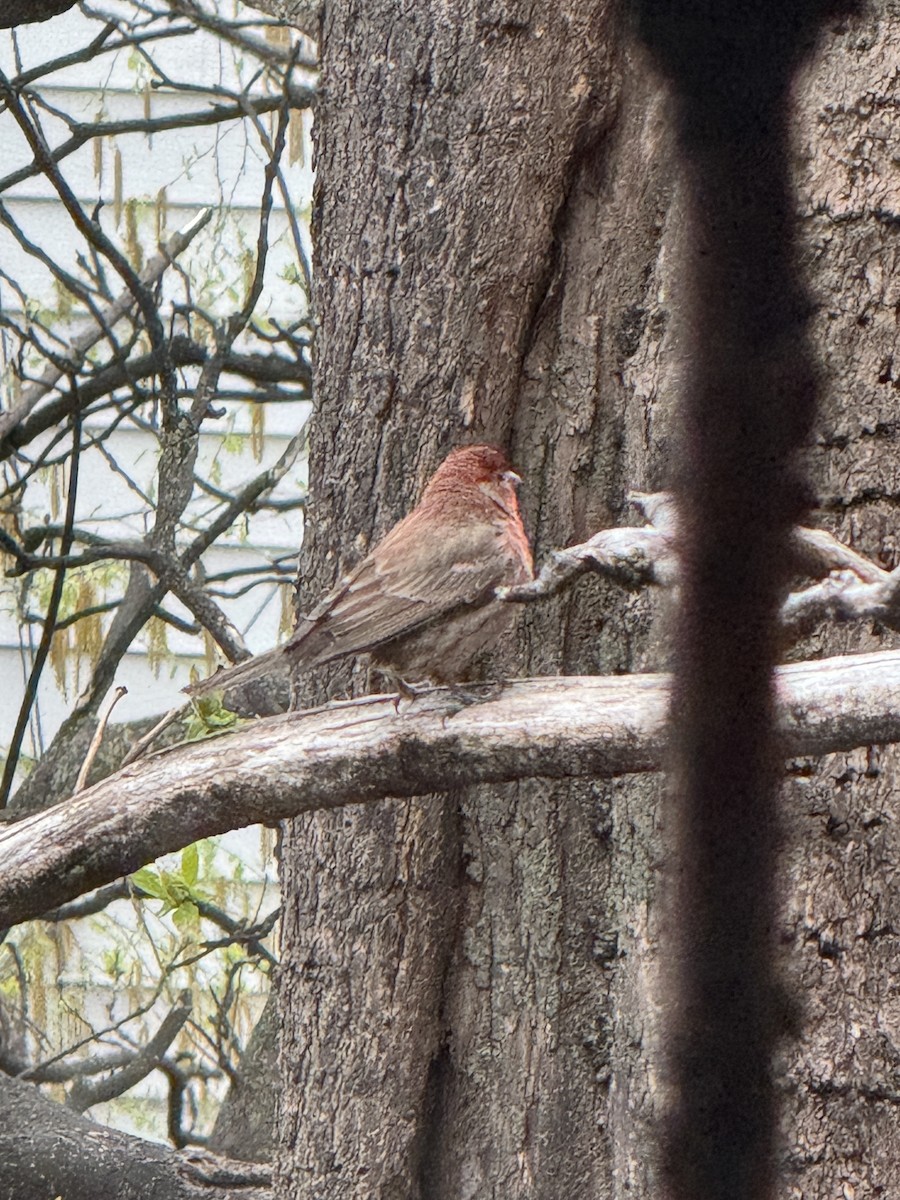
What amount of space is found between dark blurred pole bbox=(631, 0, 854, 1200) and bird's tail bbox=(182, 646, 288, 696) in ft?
2.94

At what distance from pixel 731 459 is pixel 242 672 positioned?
1.00 metres

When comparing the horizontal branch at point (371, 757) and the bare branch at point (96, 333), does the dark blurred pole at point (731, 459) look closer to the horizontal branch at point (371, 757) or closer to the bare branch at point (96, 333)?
the horizontal branch at point (371, 757)

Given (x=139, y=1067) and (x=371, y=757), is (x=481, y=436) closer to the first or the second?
(x=371, y=757)

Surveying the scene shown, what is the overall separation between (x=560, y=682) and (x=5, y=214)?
2653 millimetres

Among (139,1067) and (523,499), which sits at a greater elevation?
(523,499)

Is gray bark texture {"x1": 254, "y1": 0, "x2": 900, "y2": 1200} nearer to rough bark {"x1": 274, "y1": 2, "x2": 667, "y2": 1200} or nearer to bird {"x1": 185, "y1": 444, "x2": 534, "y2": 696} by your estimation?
rough bark {"x1": 274, "y1": 2, "x2": 667, "y2": 1200}

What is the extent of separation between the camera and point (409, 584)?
1717 millimetres

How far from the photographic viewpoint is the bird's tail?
5.13 feet

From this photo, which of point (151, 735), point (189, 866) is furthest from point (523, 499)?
point (189, 866)

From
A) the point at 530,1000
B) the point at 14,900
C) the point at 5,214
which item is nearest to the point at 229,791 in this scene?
the point at 14,900

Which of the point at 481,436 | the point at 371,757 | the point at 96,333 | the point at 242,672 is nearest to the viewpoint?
the point at 371,757

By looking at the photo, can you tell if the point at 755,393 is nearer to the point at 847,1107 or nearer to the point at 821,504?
the point at 821,504

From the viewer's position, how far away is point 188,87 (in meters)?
3.98

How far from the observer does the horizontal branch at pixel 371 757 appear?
130 cm
